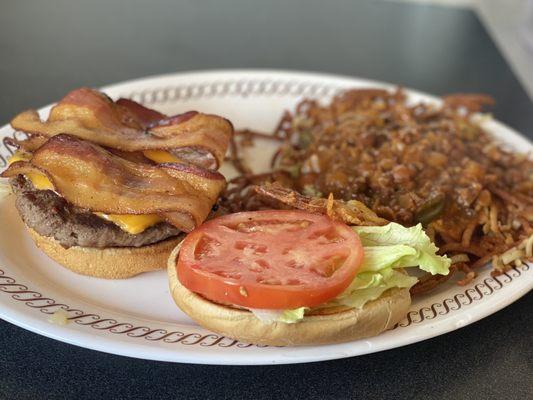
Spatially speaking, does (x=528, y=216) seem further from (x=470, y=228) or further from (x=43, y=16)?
(x=43, y=16)

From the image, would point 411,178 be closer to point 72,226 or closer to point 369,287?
point 369,287

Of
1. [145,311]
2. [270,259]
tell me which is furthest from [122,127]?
[270,259]

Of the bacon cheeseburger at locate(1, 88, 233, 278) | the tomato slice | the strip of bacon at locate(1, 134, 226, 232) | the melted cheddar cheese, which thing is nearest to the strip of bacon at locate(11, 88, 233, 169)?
the bacon cheeseburger at locate(1, 88, 233, 278)

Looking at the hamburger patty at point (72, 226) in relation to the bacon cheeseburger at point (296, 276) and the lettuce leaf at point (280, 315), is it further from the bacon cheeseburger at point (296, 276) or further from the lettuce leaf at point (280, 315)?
the lettuce leaf at point (280, 315)

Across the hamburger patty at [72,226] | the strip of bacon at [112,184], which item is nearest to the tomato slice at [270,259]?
the strip of bacon at [112,184]

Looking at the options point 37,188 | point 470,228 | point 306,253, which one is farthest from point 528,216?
point 37,188

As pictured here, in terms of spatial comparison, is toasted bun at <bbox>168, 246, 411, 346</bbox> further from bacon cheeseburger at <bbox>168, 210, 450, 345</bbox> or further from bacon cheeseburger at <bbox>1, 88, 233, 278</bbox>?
bacon cheeseburger at <bbox>1, 88, 233, 278</bbox>
